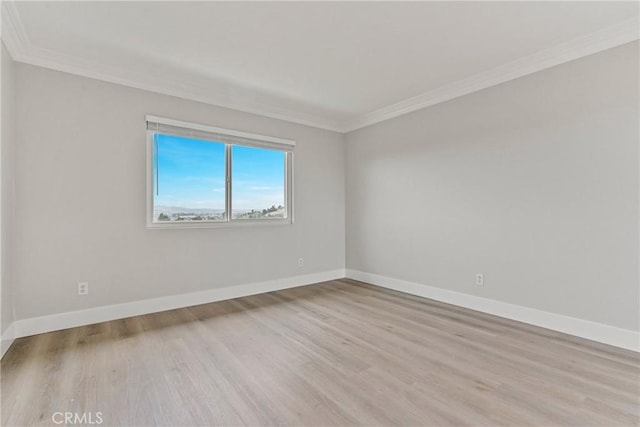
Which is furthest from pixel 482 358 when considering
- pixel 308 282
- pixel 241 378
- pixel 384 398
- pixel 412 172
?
pixel 308 282

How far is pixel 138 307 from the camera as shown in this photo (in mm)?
3148

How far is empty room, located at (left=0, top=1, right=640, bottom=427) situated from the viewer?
1.87 metres

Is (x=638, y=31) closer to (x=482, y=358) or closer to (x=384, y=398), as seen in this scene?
(x=482, y=358)

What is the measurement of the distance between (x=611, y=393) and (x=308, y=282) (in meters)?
3.33

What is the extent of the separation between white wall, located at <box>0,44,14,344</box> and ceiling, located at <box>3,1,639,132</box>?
0.30m

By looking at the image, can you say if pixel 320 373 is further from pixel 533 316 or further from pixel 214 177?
pixel 214 177

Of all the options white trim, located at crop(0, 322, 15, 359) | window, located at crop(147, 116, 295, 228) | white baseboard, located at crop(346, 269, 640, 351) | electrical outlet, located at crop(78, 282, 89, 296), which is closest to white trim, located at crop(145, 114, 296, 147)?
window, located at crop(147, 116, 295, 228)

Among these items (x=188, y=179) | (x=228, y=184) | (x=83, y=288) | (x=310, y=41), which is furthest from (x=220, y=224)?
(x=310, y=41)

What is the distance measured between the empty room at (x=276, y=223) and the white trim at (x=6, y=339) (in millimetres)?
25

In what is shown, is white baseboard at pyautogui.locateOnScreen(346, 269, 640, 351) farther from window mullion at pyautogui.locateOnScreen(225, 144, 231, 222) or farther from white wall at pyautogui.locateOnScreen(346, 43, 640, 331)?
window mullion at pyautogui.locateOnScreen(225, 144, 231, 222)

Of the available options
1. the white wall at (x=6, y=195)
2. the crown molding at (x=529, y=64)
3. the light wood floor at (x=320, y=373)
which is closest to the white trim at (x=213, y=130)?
the white wall at (x=6, y=195)

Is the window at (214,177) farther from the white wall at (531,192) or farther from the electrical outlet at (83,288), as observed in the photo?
the white wall at (531,192)

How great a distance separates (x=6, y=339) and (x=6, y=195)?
3.67 ft

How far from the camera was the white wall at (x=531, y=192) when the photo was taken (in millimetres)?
2428
